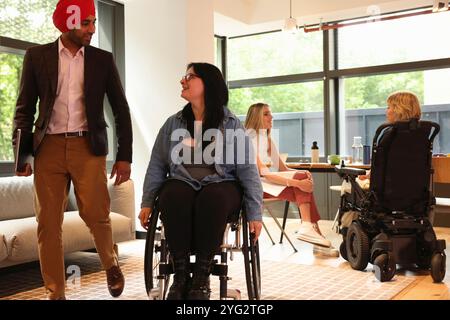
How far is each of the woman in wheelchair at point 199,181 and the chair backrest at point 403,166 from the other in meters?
1.26

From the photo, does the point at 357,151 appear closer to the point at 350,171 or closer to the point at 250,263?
the point at 350,171

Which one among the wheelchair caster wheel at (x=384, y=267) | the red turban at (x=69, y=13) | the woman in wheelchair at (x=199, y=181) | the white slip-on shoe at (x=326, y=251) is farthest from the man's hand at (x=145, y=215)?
the white slip-on shoe at (x=326, y=251)

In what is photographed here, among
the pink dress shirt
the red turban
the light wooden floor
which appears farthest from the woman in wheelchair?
the light wooden floor

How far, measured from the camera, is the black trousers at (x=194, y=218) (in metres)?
1.92

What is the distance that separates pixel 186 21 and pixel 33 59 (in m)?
2.64

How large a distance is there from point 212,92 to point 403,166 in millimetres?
1489

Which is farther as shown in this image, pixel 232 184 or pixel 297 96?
pixel 297 96

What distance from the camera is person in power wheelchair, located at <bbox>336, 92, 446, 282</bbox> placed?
305 centimetres

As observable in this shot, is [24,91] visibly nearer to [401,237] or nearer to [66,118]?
[66,118]

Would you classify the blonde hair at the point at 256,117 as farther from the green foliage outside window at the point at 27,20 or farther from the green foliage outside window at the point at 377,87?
the green foliage outside window at the point at 377,87

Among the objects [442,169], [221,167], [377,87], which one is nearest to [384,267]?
[442,169]

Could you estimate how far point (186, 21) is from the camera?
4.69 meters
